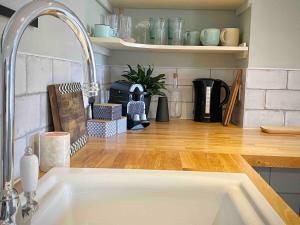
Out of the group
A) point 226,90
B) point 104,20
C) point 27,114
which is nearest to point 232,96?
point 226,90

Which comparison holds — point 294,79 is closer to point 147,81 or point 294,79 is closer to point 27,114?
point 147,81

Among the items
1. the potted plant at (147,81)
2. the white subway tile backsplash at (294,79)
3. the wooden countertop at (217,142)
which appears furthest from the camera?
the potted plant at (147,81)

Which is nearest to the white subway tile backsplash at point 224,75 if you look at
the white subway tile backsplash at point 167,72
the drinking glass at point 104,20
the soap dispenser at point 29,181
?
the white subway tile backsplash at point 167,72

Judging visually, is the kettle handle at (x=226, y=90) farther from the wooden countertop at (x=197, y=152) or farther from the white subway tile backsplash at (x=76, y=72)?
the white subway tile backsplash at (x=76, y=72)

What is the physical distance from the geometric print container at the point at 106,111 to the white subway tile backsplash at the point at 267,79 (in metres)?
0.78

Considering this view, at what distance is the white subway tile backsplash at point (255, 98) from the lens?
1.96m

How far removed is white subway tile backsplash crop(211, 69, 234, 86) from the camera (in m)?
2.24

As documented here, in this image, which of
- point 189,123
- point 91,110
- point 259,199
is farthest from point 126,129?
point 259,199

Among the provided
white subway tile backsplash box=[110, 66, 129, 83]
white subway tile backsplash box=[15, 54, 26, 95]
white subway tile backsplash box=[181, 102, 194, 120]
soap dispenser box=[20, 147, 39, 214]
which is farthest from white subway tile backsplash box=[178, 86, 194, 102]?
soap dispenser box=[20, 147, 39, 214]

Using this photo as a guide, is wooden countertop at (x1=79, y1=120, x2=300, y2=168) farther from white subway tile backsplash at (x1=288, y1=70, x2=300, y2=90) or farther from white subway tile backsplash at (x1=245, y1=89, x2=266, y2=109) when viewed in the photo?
→ white subway tile backsplash at (x1=288, y1=70, x2=300, y2=90)

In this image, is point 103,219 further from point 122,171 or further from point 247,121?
point 247,121

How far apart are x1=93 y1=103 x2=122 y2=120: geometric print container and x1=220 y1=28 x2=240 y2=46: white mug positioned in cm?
79

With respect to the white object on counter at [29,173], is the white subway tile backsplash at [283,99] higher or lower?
higher

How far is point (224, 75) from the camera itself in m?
2.25
